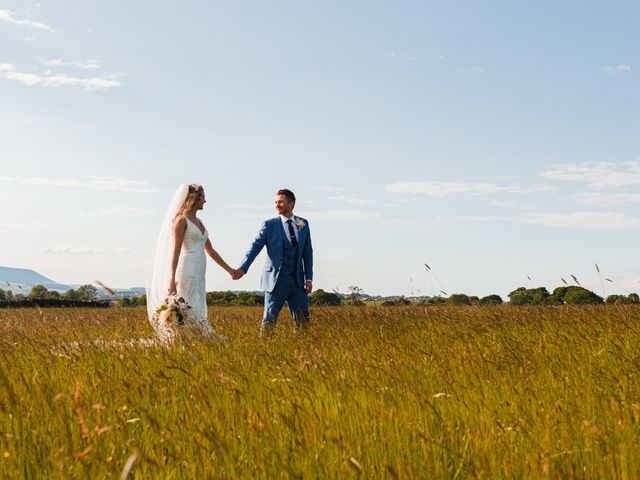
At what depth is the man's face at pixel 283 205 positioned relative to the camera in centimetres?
885

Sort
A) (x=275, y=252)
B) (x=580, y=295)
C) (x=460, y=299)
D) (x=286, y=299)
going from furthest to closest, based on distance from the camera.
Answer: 1. (x=580, y=295)
2. (x=460, y=299)
3. (x=286, y=299)
4. (x=275, y=252)

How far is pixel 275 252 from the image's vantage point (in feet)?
28.8

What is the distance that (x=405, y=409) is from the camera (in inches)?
148

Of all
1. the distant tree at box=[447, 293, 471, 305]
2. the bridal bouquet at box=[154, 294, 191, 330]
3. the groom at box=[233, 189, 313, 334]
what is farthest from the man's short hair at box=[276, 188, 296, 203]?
the distant tree at box=[447, 293, 471, 305]

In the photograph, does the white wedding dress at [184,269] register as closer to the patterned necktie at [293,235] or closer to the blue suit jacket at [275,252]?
the blue suit jacket at [275,252]

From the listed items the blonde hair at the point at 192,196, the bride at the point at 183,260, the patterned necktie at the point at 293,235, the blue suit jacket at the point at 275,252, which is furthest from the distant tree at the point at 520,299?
the blonde hair at the point at 192,196

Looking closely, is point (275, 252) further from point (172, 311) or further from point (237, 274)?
point (172, 311)

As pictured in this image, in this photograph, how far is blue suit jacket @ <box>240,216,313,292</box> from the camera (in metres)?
8.75

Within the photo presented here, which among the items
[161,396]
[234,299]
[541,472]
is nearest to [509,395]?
[541,472]

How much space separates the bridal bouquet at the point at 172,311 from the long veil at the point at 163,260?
295mm

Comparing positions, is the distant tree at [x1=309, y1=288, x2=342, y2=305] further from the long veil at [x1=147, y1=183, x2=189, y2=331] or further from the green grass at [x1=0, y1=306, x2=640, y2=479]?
Result: the green grass at [x1=0, y1=306, x2=640, y2=479]

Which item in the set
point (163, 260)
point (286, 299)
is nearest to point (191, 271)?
point (163, 260)

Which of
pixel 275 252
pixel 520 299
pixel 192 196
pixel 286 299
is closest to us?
pixel 192 196

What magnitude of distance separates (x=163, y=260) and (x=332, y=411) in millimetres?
5759
